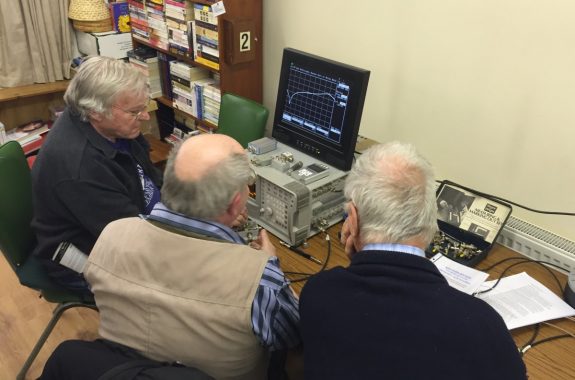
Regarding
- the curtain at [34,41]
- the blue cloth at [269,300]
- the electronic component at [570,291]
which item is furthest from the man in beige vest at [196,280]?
the curtain at [34,41]

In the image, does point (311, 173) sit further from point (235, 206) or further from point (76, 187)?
point (76, 187)

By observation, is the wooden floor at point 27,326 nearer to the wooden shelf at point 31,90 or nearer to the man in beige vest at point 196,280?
the man in beige vest at point 196,280

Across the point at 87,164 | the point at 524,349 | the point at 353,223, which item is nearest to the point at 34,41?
the point at 87,164

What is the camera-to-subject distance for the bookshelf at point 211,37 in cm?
240

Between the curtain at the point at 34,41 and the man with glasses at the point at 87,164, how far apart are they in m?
1.98

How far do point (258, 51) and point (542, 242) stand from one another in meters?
1.76

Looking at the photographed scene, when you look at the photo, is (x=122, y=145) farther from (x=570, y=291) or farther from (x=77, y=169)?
(x=570, y=291)

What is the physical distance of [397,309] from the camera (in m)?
0.89

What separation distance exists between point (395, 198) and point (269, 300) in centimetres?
38

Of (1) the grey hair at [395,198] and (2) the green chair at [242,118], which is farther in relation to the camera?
(2) the green chair at [242,118]

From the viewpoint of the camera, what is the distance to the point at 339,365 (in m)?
0.92

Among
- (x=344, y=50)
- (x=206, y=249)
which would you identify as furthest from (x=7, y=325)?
(x=344, y=50)

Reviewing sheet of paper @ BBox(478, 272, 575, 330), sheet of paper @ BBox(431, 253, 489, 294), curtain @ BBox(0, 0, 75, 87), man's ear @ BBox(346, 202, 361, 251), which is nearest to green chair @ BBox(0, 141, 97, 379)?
man's ear @ BBox(346, 202, 361, 251)

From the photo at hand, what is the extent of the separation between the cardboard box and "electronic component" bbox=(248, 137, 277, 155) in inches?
77.4
